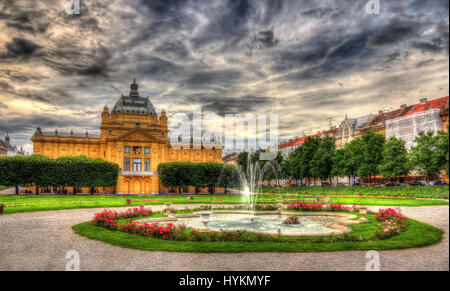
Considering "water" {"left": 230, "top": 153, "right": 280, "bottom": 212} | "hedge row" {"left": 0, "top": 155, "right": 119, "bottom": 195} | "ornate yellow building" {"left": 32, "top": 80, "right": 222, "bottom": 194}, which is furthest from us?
"ornate yellow building" {"left": 32, "top": 80, "right": 222, "bottom": 194}

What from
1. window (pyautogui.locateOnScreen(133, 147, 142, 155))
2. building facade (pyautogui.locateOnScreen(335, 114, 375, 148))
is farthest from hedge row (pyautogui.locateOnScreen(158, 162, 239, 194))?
building facade (pyautogui.locateOnScreen(335, 114, 375, 148))

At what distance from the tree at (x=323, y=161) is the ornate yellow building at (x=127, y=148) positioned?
→ 2854 centimetres

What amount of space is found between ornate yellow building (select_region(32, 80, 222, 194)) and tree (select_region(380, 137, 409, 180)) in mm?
44577

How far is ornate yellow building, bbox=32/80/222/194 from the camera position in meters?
69.2

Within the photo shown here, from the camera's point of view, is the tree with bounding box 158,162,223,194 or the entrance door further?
the entrance door

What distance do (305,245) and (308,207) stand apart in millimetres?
14944

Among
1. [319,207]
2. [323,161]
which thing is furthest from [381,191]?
[319,207]

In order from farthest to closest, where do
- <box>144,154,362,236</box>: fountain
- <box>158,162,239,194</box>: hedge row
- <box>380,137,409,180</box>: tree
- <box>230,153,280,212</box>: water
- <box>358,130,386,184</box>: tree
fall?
<box>158,162,239,194</box>: hedge row, <box>358,130,386,184</box>: tree, <box>380,137,409,180</box>: tree, <box>230,153,280,212</box>: water, <box>144,154,362,236</box>: fountain

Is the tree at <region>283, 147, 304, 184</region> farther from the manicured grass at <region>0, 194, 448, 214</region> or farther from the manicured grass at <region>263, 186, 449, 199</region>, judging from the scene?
the manicured grass at <region>0, 194, 448, 214</region>

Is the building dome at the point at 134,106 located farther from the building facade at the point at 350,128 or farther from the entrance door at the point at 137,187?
the building facade at the point at 350,128

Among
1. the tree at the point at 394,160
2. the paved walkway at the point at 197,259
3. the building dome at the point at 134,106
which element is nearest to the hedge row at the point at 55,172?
the building dome at the point at 134,106

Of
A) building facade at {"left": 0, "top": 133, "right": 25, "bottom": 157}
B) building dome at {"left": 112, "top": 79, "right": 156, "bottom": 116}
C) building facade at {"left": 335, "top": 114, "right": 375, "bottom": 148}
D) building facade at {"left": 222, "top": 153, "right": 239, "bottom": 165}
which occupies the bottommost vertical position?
building facade at {"left": 0, "top": 133, "right": 25, "bottom": 157}

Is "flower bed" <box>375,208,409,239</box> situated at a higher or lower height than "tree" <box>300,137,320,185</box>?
lower

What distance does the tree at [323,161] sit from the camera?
217ft
